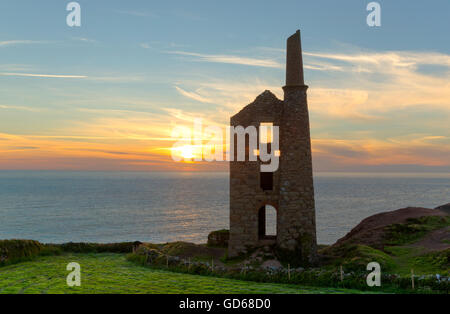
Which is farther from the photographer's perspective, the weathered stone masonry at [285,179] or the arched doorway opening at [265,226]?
the arched doorway opening at [265,226]

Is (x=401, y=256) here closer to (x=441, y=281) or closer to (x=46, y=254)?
(x=441, y=281)

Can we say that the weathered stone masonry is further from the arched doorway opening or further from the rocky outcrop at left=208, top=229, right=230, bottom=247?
the rocky outcrop at left=208, top=229, right=230, bottom=247

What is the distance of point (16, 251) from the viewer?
28969 mm

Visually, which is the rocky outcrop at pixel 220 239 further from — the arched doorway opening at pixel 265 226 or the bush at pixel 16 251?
the bush at pixel 16 251

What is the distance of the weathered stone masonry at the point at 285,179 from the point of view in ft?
88.2

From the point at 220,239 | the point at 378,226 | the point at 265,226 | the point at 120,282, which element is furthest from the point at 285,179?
the point at 378,226

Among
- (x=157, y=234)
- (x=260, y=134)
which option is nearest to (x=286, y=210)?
(x=260, y=134)

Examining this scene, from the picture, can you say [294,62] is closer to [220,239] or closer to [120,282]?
[220,239]

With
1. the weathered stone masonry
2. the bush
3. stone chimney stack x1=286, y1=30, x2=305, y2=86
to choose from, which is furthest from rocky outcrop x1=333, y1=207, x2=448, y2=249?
the bush

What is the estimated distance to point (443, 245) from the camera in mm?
29469

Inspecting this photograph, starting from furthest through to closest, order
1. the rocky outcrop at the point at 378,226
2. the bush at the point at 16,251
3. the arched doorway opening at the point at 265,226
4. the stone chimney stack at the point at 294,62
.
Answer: the rocky outcrop at the point at 378,226 < the arched doorway opening at the point at 265,226 < the bush at the point at 16,251 < the stone chimney stack at the point at 294,62

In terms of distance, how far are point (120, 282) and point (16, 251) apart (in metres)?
13.9

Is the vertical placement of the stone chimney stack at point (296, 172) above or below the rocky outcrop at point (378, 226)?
above

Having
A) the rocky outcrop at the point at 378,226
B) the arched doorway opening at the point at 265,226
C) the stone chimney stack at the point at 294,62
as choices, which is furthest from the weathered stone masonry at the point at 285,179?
the rocky outcrop at the point at 378,226
